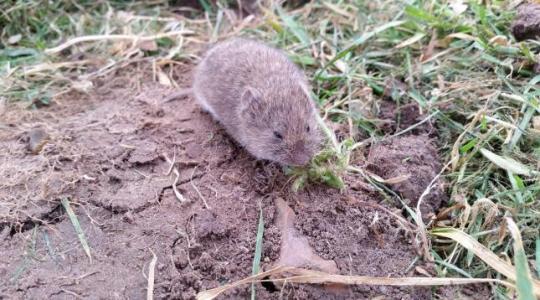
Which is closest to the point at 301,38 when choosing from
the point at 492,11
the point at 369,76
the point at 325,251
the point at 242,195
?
the point at 369,76

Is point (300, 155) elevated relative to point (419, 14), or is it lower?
lower

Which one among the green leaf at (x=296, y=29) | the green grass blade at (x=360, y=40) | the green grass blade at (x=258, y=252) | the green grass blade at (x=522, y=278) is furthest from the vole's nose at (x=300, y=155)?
the green leaf at (x=296, y=29)

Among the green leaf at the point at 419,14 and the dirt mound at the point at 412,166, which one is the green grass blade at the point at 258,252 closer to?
the dirt mound at the point at 412,166

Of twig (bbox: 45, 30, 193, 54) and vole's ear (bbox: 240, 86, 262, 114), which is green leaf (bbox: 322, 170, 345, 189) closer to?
vole's ear (bbox: 240, 86, 262, 114)

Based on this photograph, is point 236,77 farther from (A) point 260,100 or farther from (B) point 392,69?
(B) point 392,69

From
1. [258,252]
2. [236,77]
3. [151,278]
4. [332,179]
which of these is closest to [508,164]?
[332,179]

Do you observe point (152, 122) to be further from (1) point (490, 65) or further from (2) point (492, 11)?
(2) point (492, 11)

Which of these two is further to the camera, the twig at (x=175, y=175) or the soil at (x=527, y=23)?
the soil at (x=527, y=23)
